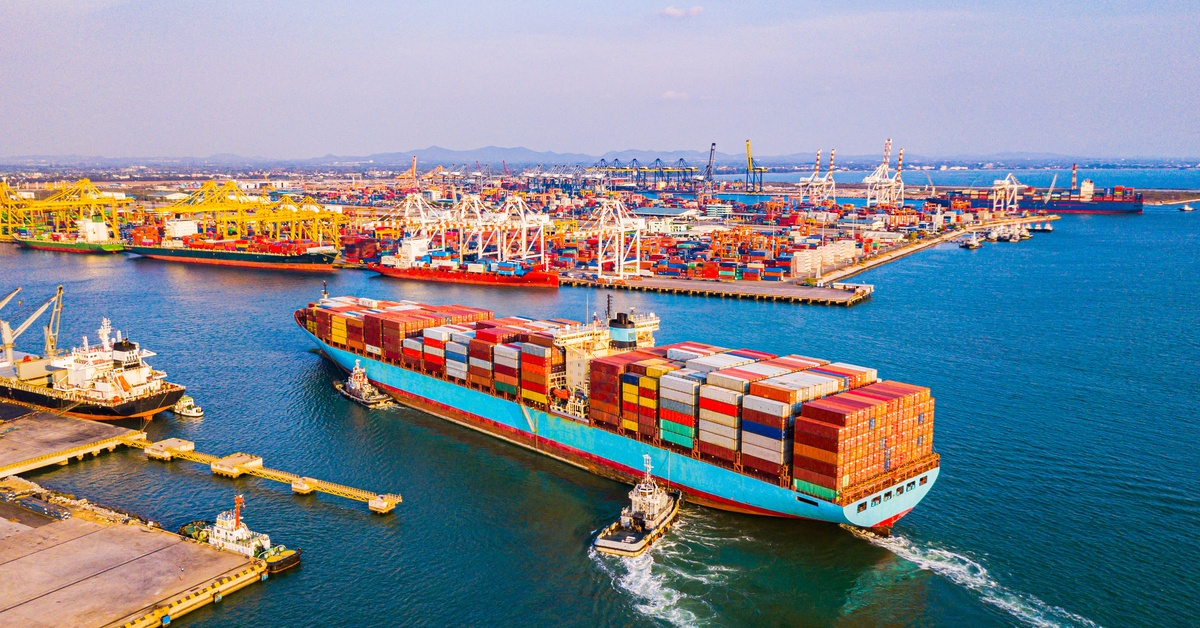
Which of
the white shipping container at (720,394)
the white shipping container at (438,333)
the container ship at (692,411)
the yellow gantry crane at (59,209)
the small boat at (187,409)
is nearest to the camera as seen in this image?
the container ship at (692,411)

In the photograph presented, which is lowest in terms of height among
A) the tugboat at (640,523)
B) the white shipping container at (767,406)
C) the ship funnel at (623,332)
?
the tugboat at (640,523)

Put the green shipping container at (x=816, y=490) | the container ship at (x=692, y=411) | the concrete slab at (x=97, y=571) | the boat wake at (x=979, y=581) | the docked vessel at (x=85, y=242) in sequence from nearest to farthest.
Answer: the concrete slab at (x=97, y=571)
the boat wake at (x=979, y=581)
the green shipping container at (x=816, y=490)
the container ship at (x=692, y=411)
the docked vessel at (x=85, y=242)

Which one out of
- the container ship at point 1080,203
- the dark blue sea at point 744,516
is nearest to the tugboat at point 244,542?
the dark blue sea at point 744,516

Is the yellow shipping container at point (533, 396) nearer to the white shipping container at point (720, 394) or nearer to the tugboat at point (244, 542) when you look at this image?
the white shipping container at point (720, 394)

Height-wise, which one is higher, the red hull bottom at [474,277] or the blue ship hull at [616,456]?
the red hull bottom at [474,277]

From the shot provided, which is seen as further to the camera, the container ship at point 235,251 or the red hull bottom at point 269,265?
the container ship at point 235,251

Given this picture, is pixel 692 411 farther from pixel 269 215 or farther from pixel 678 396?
pixel 269 215

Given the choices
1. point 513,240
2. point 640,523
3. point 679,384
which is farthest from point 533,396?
point 513,240
